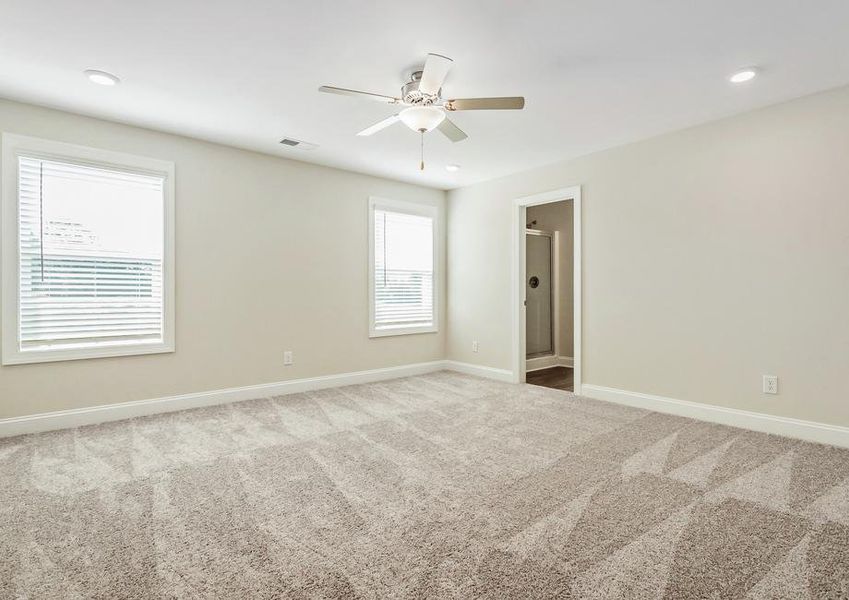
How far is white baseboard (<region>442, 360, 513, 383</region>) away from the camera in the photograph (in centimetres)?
525

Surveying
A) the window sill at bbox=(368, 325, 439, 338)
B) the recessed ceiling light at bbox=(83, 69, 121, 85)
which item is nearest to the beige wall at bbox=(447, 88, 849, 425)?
the window sill at bbox=(368, 325, 439, 338)

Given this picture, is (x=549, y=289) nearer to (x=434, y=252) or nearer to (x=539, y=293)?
(x=539, y=293)

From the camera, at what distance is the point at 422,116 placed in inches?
106

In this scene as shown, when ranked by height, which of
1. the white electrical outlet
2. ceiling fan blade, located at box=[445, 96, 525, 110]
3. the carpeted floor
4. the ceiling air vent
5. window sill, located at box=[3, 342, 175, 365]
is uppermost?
the ceiling air vent

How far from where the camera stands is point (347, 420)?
3635mm

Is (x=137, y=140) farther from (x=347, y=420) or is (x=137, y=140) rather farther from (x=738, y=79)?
(x=738, y=79)

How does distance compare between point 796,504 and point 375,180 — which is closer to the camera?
point 796,504

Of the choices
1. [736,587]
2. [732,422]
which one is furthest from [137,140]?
[732,422]

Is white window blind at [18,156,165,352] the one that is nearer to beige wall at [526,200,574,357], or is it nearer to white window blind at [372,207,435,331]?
white window blind at [372,207,435,331]

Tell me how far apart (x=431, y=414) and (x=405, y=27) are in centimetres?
287

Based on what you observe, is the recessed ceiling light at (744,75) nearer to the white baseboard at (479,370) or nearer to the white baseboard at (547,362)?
the white baseboard at (479,370)

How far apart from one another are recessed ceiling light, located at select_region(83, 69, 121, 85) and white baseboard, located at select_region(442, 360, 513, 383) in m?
4.47

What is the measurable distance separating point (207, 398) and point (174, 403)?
27 cm

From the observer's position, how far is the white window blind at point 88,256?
130 inches
